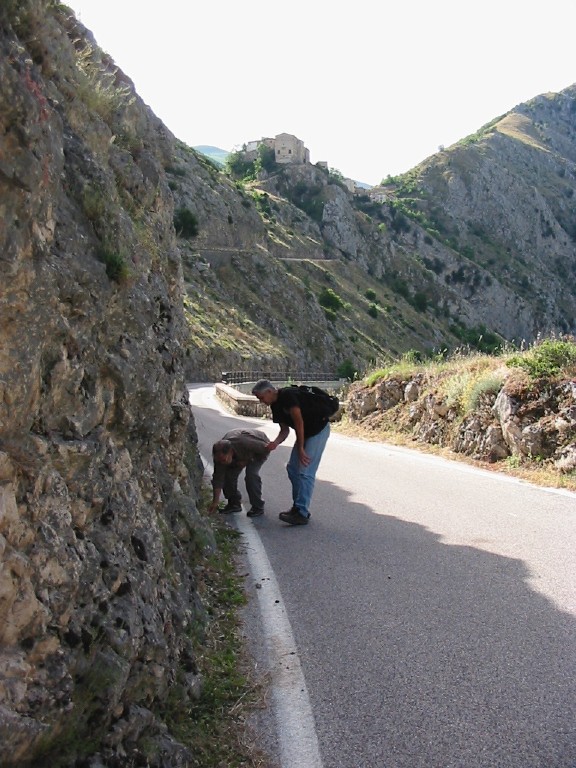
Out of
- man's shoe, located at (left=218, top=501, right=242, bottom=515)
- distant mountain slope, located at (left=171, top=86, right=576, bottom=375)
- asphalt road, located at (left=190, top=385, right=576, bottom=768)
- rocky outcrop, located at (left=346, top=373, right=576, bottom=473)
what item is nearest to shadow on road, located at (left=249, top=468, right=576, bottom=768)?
asphalt road, located at (left=190, top=385, right=576, bottom=768)

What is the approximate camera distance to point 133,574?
3523mm

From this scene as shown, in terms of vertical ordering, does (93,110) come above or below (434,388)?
above

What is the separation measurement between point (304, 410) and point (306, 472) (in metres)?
0.69

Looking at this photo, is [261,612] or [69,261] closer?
[69,261]

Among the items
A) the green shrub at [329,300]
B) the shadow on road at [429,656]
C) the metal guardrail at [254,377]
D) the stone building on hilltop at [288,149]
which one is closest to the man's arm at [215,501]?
the shadow on road at [429,656]

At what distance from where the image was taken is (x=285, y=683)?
3934mm

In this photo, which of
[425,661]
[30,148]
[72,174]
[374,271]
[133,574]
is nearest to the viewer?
[30,148]

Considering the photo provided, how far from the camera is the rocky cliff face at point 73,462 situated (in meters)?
2.62

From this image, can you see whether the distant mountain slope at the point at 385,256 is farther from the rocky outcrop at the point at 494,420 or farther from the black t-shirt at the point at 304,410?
the black t-shirt at the point at 304,410

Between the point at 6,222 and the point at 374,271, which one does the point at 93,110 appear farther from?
the point at 374,271

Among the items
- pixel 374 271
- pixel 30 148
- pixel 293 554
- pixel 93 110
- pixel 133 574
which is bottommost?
pixel 293 554

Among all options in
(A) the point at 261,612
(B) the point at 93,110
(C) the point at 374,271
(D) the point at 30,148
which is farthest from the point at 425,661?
(C) the point at 374,271

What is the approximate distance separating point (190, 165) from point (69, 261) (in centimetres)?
9242

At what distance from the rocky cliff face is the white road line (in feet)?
1.69
